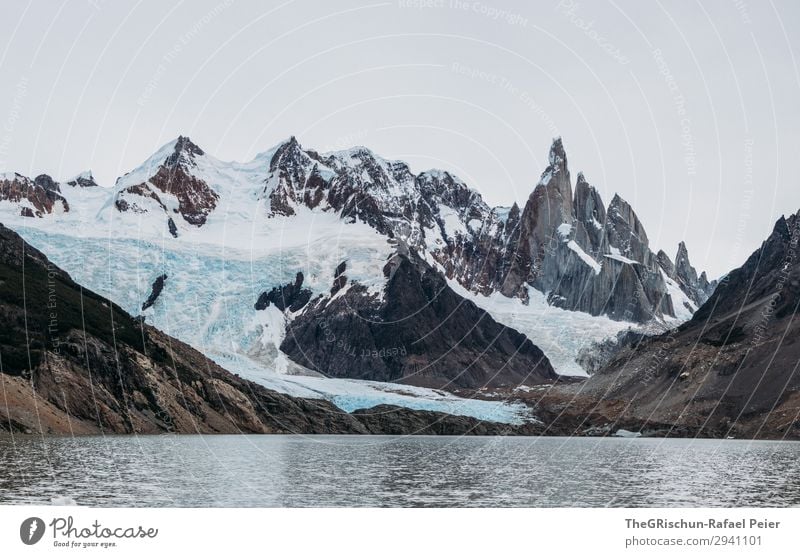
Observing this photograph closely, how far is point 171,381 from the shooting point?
646ft

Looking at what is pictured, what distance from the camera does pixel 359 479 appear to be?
86688 millimetres
